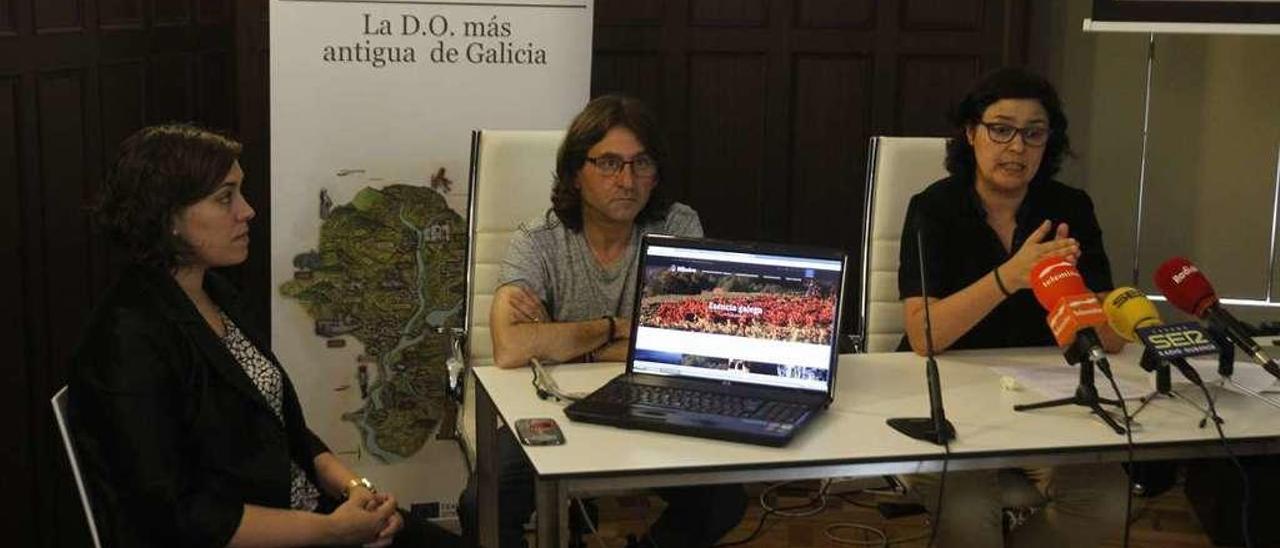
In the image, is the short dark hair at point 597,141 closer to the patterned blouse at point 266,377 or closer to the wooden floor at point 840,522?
the patterned blouse at point 266,377

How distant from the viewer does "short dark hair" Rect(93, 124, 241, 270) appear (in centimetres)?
226

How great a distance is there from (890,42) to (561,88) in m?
1.24

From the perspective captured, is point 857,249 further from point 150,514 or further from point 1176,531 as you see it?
point 150,514

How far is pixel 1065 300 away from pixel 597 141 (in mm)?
964

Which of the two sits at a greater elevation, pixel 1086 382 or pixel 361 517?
pixel 1086 382

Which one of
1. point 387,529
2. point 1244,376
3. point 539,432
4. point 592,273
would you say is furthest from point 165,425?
point 1244,376

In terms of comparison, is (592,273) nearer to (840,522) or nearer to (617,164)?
(617,164)

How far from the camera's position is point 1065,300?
7.88ft

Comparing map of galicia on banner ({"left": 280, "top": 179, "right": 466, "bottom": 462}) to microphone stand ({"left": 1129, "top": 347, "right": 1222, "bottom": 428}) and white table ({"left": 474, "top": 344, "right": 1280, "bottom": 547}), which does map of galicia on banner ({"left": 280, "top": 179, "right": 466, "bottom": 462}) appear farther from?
microphone stand ({"left": 1129, "top": 347, "right": 1222, "bottom": 428})

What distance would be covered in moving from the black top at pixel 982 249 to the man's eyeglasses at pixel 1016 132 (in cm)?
13

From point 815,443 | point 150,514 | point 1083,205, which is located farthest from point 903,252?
point 150,514

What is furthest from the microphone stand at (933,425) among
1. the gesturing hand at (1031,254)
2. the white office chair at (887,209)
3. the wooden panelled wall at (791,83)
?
the wooden panelled wall at (791,83)

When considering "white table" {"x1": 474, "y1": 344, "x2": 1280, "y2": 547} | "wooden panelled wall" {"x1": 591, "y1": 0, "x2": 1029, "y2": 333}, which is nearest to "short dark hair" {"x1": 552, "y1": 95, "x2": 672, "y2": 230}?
"white table" {"x1": 474, "y1": 344, "x2": 1280, "y2": 547}

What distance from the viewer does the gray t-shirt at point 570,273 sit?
2.95 m
